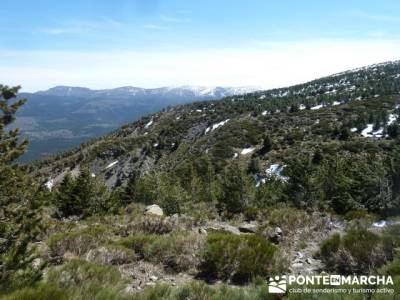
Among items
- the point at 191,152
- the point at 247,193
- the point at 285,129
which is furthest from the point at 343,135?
the point at 247,193

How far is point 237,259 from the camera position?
7.54 meters

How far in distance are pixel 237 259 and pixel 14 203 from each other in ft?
14.1

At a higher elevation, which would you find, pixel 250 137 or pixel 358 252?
pixel 358 252

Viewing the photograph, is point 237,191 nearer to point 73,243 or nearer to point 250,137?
point 73,243

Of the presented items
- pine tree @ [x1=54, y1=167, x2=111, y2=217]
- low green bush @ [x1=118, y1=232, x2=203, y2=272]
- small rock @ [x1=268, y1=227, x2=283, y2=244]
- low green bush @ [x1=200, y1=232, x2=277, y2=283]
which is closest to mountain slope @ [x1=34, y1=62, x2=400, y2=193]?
pine tree @ [x1=54, y1=167, x2=111, y2=217]

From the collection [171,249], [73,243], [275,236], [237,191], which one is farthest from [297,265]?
[237,191]

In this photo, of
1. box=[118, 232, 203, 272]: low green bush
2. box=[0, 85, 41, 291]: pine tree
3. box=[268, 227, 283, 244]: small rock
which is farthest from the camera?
box=[268, 227, 283, 244]: small rock

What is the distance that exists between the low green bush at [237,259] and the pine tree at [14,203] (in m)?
3.19

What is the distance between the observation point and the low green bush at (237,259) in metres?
7.31

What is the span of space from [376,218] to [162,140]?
88.3m

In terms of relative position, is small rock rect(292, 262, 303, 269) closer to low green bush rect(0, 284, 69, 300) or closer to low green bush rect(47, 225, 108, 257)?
low green bush rect(47, 225, 108, 257)

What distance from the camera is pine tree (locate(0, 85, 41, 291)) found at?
641 centimetres

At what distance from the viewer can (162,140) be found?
99.4m

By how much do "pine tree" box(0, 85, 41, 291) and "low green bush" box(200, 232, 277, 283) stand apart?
3195 millimetres
